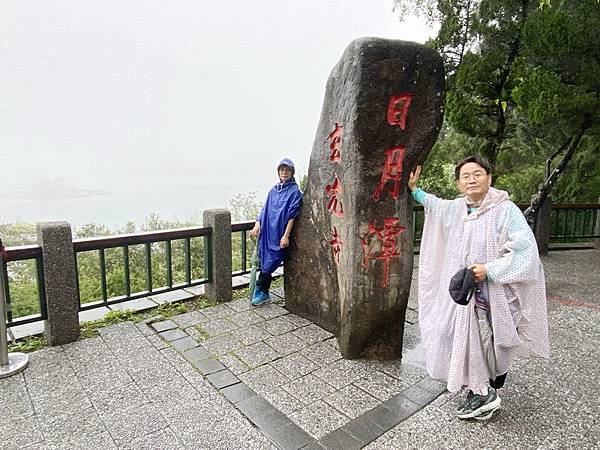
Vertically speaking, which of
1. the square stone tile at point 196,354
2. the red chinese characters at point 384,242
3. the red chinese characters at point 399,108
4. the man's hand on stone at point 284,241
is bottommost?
the square stone tile at point 196,354

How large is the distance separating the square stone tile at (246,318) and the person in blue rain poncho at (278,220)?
0.30 m

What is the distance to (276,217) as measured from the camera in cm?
461

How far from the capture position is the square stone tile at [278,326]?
4.18 meters

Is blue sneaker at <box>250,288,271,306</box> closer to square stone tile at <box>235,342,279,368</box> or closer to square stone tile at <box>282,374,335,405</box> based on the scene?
square stone tile at <box>235,342,279,368</box>

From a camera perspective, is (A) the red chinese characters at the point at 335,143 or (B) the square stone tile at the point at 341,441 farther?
(A) the red chinese characters at the point at 335,143

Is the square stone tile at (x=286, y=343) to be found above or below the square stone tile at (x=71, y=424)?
below

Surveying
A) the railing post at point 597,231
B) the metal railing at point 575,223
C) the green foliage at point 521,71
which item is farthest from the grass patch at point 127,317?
the railing post at point 597,231

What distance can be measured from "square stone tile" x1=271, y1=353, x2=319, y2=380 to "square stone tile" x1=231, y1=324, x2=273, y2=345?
457 millimetres

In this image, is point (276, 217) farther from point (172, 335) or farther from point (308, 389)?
point (308, 389)

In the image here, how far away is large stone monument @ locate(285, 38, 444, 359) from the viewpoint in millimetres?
3240

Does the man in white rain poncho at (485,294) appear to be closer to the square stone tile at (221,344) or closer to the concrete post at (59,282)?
the square stone tile at (221,344)

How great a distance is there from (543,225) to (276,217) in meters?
6.04

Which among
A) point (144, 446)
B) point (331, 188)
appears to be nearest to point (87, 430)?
point (144, 446)

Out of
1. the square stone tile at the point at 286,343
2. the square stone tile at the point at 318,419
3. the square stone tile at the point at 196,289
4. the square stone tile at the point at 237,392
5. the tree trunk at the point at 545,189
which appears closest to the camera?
the square stone tile at the point at 318,419
